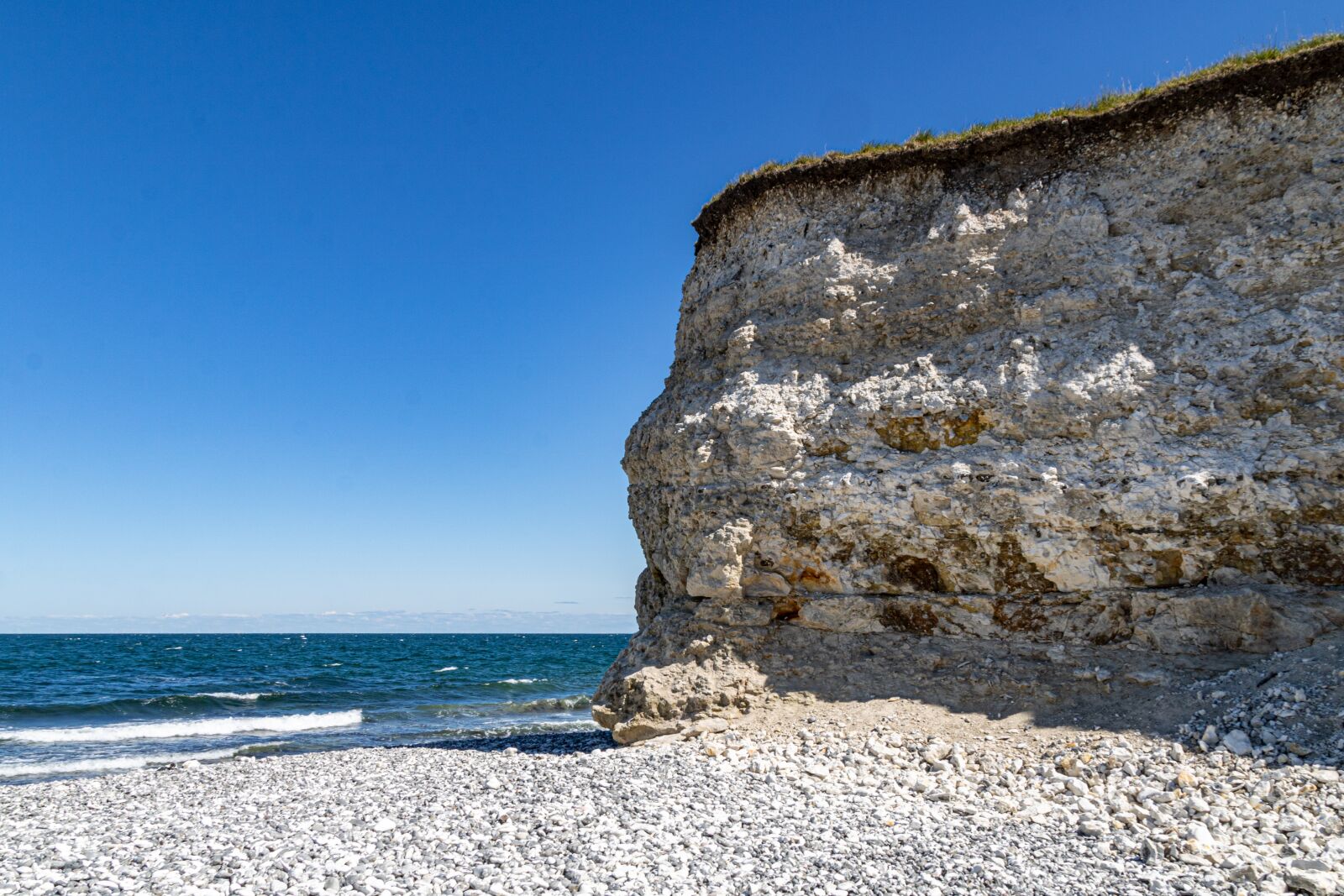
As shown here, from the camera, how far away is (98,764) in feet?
50.0

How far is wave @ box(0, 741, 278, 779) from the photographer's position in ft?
47.6

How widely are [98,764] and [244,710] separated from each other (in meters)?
8.47

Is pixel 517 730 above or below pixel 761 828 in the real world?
below

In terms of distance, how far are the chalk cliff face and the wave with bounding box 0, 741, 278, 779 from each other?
10426 millimetres

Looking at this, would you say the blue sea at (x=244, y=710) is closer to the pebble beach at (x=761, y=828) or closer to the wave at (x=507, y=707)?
the wave at (x=507, y=707)

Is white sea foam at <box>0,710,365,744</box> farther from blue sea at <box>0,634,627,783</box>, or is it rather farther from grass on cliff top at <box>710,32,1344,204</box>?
grass on cliff top at <box>710,32,1344,204</box>

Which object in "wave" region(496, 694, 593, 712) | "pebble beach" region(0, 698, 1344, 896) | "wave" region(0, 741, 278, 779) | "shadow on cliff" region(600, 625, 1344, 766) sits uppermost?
"shadow on cliff" region(600, 625, 1344, 766)

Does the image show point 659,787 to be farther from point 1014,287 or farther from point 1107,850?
point 1014,287

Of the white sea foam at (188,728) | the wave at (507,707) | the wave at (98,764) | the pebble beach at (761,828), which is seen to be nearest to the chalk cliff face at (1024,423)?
the pebble beach at (761,828)

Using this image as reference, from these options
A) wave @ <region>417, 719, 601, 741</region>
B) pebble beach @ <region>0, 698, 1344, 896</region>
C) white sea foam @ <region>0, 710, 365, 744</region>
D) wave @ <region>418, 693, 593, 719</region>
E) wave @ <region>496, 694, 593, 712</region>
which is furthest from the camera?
wave @ <region>496, 694, 593, 712</region>

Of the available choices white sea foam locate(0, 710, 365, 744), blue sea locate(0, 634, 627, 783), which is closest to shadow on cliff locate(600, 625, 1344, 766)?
blue sea locate(0, 634, 627, 783)

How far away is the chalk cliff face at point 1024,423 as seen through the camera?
9195 mm

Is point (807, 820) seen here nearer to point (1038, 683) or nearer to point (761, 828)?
point (761, 828)

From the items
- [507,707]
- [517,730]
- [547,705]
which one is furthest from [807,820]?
[507,707]
